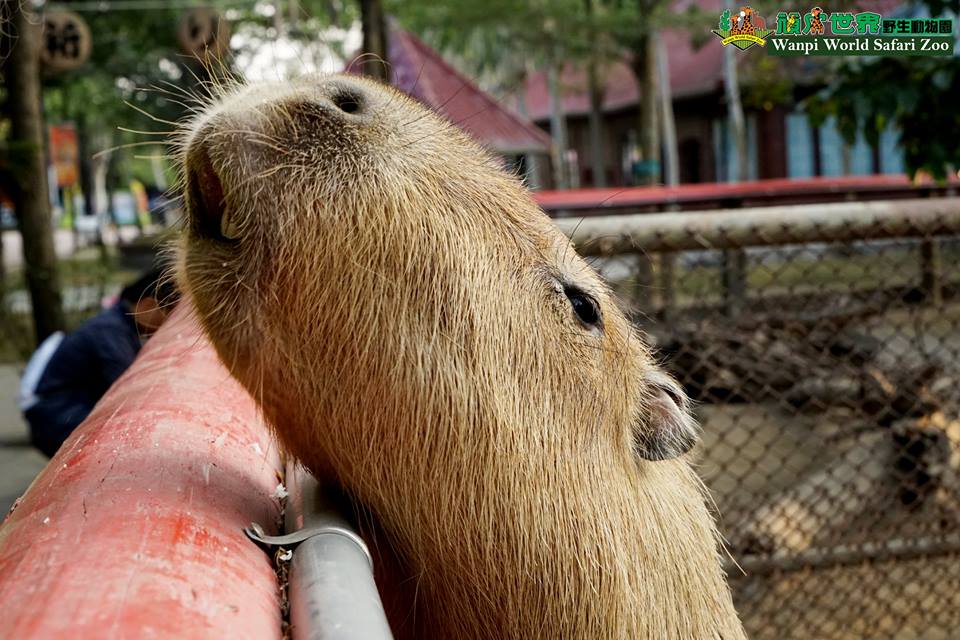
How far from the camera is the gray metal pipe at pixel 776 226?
2.81 meters

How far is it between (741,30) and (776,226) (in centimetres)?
66

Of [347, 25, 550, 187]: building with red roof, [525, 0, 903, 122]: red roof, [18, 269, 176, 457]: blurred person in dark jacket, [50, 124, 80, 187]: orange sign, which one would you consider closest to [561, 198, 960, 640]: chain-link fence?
[18, 269, 176, 457]: blurred person in dark jacket

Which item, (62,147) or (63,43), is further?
(62,147)

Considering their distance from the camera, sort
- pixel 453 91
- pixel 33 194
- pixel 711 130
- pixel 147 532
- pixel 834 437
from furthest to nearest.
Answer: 1. pixel 711 130
2. pixel 453 91
3. pixel 33 194
4. pixel 834 437
5. pixel 147 532

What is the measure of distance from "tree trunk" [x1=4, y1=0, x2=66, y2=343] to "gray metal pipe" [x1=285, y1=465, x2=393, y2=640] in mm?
7108

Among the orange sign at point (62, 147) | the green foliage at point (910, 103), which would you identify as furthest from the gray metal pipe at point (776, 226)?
the orange sign at point (62, 147)

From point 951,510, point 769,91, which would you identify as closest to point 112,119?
point 769,91

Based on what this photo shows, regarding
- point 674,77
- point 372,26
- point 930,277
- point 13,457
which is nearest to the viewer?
point 930,277

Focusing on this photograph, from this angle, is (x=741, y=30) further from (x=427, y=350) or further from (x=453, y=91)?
(x=453, y=91)

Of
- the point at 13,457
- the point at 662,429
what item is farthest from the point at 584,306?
the point at 13,457

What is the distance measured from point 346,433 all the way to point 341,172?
337 mm

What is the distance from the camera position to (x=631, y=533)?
1396 millimetres

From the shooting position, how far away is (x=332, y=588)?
2.63ft

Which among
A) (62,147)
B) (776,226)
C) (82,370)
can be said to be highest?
(62,147)
